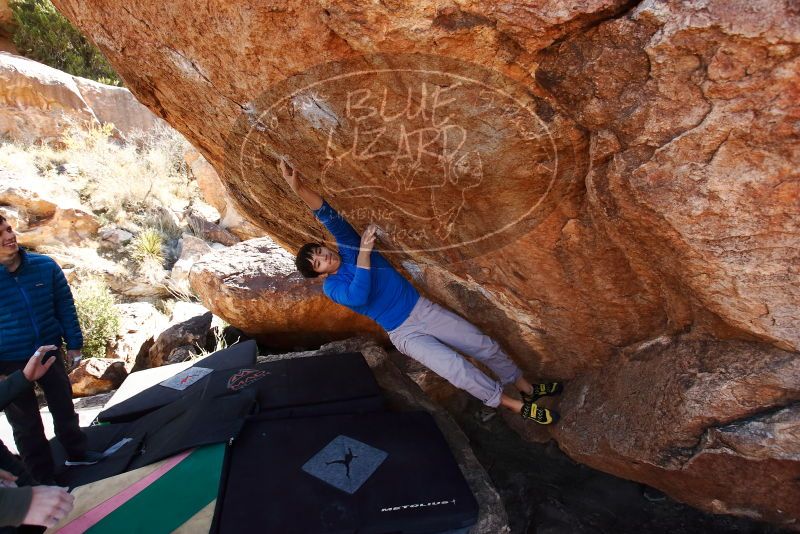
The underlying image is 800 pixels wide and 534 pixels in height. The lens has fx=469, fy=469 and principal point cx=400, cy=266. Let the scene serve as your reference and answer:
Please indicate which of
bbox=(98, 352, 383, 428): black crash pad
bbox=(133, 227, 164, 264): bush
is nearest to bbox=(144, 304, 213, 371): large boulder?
bbox=(98, 352, 383, 428): black crash pad

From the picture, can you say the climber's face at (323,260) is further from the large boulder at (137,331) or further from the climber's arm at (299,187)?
the large boulder at (137,331)

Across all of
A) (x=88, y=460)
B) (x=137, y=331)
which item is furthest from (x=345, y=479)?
(x=137, y=331)

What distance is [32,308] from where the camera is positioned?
8.00ft

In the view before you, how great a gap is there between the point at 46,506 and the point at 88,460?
3.87 ft

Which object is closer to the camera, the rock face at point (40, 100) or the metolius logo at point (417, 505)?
the metolius logo at point (417, 505)

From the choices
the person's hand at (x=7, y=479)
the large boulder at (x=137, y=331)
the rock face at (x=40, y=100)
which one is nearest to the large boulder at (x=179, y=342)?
the large boulder at (x=137, y=331)

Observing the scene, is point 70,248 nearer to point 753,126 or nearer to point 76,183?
point 76,183

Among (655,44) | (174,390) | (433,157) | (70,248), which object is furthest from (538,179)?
(70,248)

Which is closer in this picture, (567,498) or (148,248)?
(567,498)

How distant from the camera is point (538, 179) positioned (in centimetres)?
181

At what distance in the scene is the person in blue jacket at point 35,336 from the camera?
238 cm

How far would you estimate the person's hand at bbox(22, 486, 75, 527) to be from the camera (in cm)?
160

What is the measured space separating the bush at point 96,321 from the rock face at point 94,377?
0.53 meters

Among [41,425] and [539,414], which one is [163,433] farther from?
[539,414]
